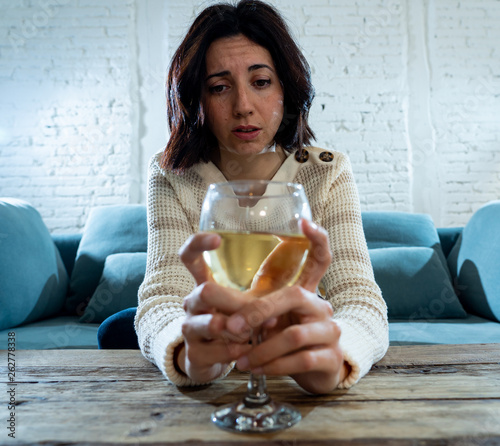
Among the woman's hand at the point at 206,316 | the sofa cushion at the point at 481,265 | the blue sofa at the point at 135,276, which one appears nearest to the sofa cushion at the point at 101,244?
the blue sofa at the point at 135,276

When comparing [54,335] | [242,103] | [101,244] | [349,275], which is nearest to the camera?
[349,275]

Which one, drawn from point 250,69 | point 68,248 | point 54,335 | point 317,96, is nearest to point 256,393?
point 250,69

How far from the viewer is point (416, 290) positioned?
2.29 metres

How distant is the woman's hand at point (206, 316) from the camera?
0.51 m

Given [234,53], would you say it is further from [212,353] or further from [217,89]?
[212,353]

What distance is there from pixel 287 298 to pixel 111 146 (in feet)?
11.5

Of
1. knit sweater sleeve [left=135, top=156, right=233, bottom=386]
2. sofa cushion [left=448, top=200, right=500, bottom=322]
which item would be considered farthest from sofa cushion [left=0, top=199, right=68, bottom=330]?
sofa cushion [left=448, top=200, right=500, bottom=322]

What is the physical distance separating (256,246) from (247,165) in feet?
2.88

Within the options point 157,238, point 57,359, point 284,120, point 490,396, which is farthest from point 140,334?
point 284,120

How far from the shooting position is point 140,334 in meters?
0.91

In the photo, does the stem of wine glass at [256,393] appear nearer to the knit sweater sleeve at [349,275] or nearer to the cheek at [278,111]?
the knit sweater sleeve at [349,275]

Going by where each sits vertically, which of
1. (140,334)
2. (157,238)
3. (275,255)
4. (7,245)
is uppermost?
(275,255)

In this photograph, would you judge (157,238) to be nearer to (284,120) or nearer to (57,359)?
(57,359)

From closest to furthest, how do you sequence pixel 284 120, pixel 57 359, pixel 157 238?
1. pixel 57 359
2. pixel 157 238
3. pixel 284 120
